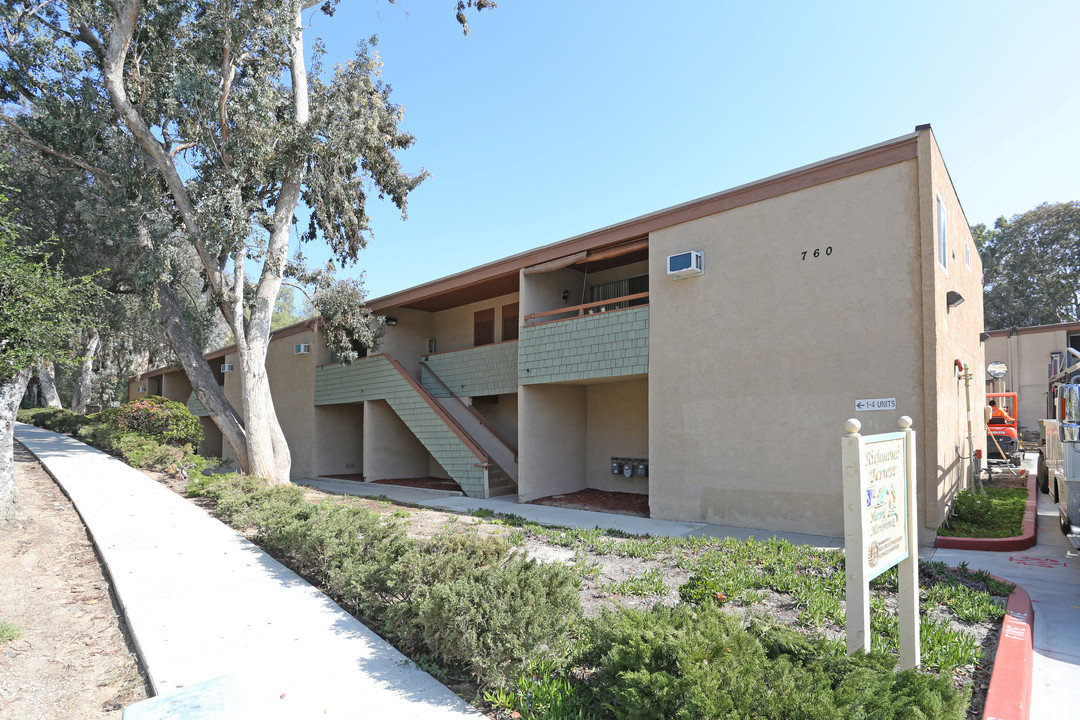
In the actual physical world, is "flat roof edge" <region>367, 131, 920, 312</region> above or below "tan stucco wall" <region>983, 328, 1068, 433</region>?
above

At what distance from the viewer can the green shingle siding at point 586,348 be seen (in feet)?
37.6

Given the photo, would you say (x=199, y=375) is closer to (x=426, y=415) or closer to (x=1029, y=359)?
(x=426, y=415)

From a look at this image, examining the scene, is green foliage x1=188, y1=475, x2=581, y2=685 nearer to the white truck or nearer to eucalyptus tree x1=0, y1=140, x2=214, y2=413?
eucalyptus tree x1=0, y1=140, x2=214, y2=413

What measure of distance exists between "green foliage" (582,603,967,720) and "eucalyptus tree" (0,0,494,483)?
1279 cm

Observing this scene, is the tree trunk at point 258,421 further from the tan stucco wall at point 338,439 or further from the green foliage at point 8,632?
the green foliage at point 8,632

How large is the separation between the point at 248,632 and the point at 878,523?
4921 mm

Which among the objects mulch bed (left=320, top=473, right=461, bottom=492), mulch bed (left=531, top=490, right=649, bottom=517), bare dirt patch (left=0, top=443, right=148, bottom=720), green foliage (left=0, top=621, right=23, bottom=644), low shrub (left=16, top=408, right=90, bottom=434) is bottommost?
mulch bed (left=320, top=473, right=461, bottom=492)

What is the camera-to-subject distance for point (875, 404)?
8422 mm

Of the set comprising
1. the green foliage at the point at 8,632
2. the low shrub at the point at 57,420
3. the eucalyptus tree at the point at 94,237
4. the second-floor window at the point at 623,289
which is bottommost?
the green foliage at the point at 8,632

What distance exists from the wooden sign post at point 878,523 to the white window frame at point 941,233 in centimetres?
576

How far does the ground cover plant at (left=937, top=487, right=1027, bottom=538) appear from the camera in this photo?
8594 mm

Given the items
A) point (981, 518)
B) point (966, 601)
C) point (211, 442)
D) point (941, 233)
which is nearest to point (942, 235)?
point (941, 233)

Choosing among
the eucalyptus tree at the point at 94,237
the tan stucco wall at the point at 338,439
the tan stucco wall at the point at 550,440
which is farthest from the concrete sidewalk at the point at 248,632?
the tan stucco wall at the point at 338,439

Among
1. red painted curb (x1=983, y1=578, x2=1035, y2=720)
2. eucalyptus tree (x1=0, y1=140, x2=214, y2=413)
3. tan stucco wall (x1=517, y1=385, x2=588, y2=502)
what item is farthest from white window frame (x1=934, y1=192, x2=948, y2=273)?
eucalyptus tree (x1=0, y1=140, x2=214, y2=413)
